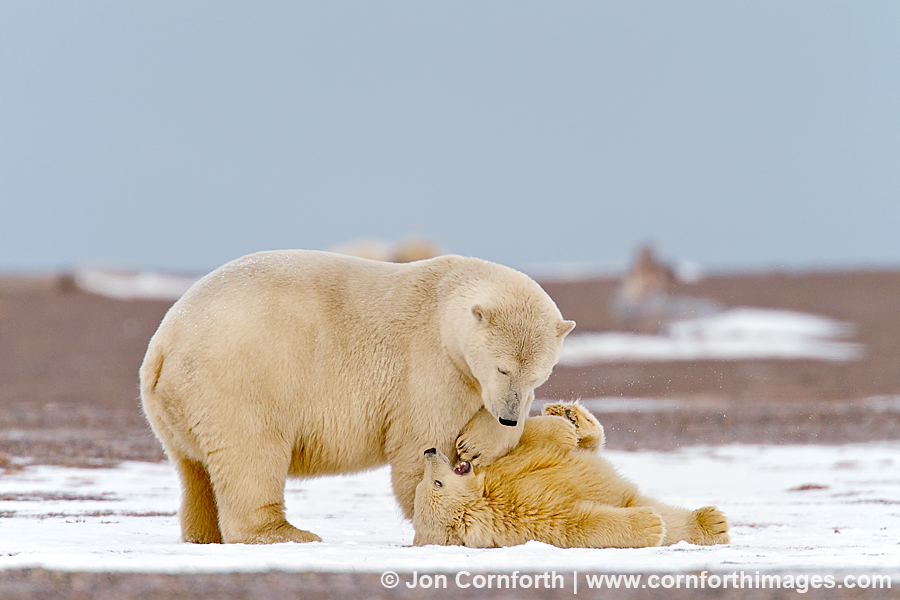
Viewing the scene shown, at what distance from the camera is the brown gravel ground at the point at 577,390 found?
135 inches

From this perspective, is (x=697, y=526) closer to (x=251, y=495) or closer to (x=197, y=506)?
(x=251, y=495)

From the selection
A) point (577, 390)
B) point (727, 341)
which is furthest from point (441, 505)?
point (727, 341)

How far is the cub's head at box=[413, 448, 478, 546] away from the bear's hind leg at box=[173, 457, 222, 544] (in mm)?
1142

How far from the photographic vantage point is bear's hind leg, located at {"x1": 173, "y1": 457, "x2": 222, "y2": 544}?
17.0 ft

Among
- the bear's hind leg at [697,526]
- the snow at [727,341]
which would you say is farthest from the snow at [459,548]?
the snow at [727,341]

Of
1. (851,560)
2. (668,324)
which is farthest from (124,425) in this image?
(668,324)

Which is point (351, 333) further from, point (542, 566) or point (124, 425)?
point (124, 425)

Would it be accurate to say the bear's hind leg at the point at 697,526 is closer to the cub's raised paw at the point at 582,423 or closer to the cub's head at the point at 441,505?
the cub's raised paw at the point at 582,423

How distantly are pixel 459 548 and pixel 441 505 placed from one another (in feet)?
0.87

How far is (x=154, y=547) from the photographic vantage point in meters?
4.54

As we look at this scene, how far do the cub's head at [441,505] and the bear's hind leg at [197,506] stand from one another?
1.14 m

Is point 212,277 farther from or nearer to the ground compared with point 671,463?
farther from the ground

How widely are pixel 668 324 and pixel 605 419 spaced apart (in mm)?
10090

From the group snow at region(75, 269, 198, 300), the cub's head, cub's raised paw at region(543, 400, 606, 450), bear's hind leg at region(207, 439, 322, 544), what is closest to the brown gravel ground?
snow at region(75, 269, 198, 300)
